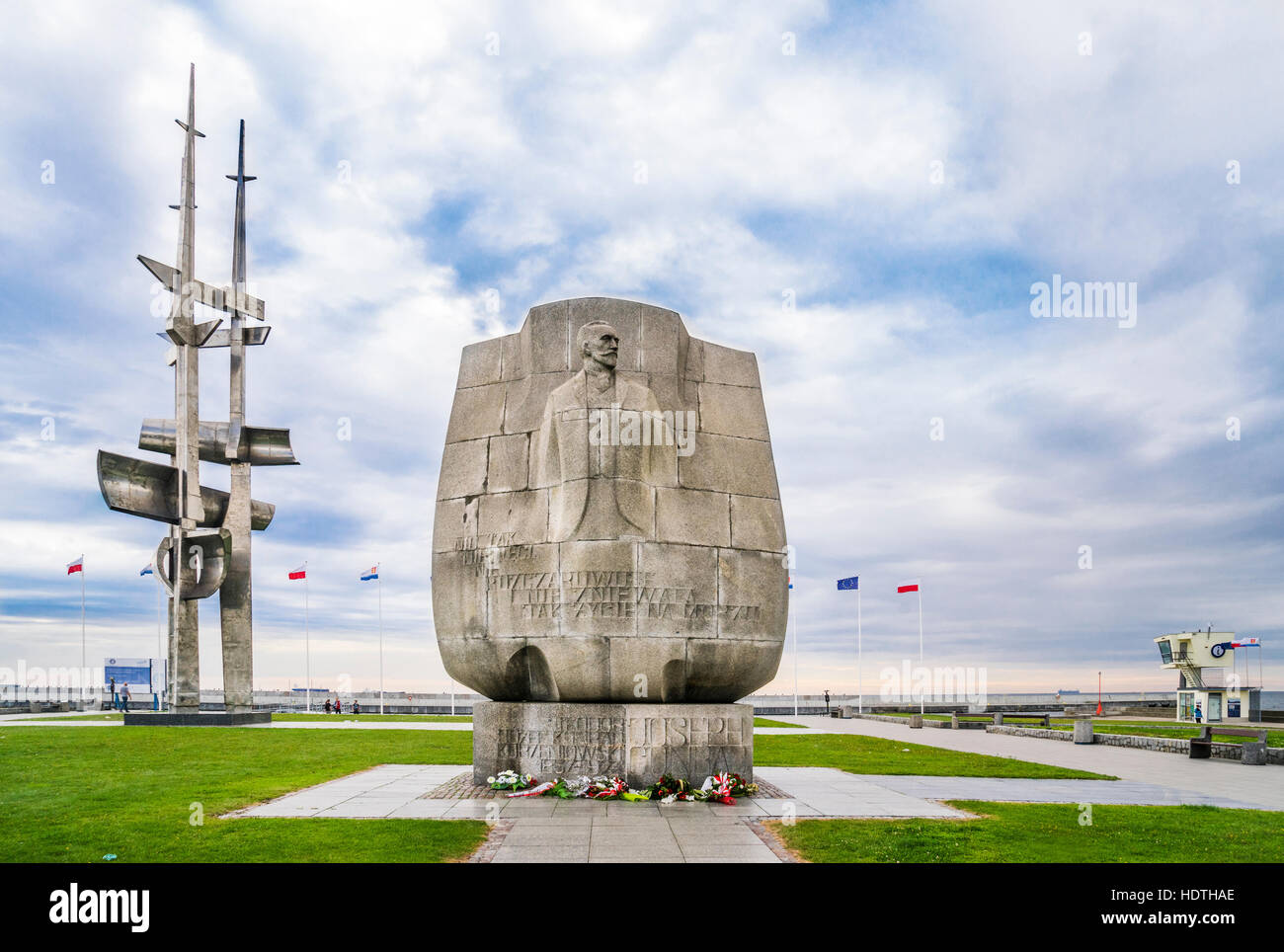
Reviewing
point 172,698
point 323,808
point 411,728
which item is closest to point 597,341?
point 323,808

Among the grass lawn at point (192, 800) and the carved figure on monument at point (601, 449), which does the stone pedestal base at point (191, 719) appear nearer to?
the grass lawn at point (192, 800)

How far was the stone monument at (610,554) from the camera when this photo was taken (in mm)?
11891

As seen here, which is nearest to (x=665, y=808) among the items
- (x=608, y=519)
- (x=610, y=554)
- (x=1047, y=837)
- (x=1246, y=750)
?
(x=610, y=554)

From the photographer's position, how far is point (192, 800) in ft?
37.8

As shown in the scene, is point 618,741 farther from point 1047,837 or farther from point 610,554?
point 1047,837

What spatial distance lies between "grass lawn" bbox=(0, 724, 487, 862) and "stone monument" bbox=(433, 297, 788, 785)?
276 centimetres

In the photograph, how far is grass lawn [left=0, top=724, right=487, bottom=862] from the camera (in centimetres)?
806

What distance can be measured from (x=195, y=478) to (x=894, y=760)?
22519 mm

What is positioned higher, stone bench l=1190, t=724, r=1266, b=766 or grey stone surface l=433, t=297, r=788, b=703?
grey stone surface l=433, t=297, r=788, b=703

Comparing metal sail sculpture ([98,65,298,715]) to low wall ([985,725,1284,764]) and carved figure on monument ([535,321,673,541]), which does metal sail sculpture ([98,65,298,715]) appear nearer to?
carved figure on monument ([535,321,673,541])

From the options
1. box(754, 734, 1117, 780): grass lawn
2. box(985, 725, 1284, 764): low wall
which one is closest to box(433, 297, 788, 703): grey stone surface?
box(754, 734, 1117, 780): grass lawn

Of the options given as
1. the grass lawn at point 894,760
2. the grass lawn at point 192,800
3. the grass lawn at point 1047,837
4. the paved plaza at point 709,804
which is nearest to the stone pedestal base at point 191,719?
the grass lawn at point 192,800

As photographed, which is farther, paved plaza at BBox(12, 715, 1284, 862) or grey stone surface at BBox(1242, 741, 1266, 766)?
grey stone surface at BBox(1242, 741, 1266, 766)

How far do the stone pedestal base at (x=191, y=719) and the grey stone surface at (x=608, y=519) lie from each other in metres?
19.7
